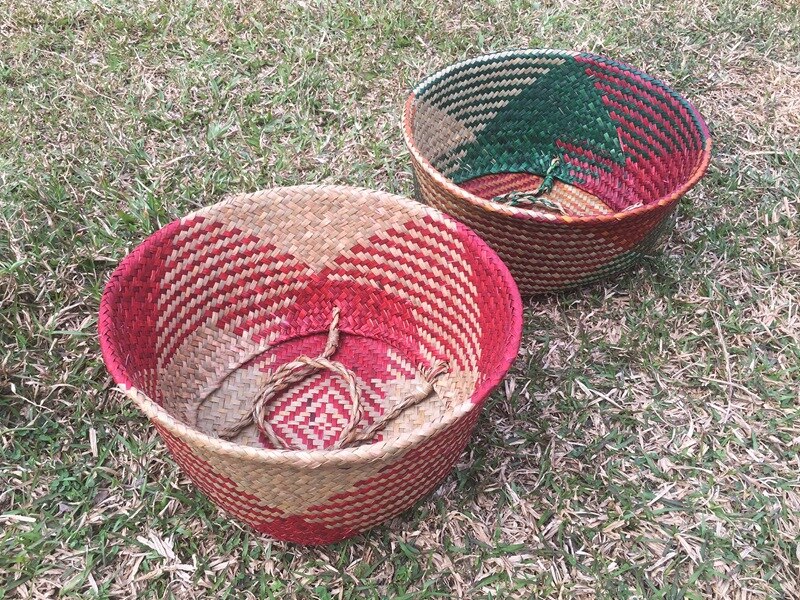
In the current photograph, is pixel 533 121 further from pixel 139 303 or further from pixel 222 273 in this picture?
pixel 139 303

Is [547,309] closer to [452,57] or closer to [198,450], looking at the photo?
[198,450]

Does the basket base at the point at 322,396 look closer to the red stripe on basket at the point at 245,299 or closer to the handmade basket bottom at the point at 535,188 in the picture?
the red stripe on basket at the point at 245,299

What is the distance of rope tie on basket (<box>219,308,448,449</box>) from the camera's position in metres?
1.29

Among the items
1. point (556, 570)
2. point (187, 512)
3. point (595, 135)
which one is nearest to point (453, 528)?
point (556, 570)

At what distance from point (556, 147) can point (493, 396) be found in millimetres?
883

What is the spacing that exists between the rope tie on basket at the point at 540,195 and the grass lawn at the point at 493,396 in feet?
0.93

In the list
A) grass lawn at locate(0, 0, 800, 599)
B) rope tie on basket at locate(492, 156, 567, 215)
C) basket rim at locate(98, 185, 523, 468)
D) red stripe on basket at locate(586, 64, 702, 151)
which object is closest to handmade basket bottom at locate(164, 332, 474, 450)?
grass lawn at locate(0, 0, 800, 599)

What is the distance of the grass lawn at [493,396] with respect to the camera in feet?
3.76

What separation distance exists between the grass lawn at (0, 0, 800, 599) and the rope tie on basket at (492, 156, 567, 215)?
282 mm

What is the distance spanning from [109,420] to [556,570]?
2.89ft

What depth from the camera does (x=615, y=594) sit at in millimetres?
1109

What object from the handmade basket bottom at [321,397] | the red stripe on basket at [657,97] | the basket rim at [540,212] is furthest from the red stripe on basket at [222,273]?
the red stripe on basket at [657,97]

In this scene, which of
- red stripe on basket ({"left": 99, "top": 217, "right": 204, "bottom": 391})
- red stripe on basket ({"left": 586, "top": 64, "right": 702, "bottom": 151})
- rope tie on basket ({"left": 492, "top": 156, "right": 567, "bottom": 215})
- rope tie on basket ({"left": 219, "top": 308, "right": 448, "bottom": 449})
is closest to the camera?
red stripe on basket ({"left": 99, "top": 217, "right": 204, "bottom": 391})

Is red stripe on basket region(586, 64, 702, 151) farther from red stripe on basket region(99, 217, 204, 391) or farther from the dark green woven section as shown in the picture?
red stripe on basket region(99, 217, 204, 391)
